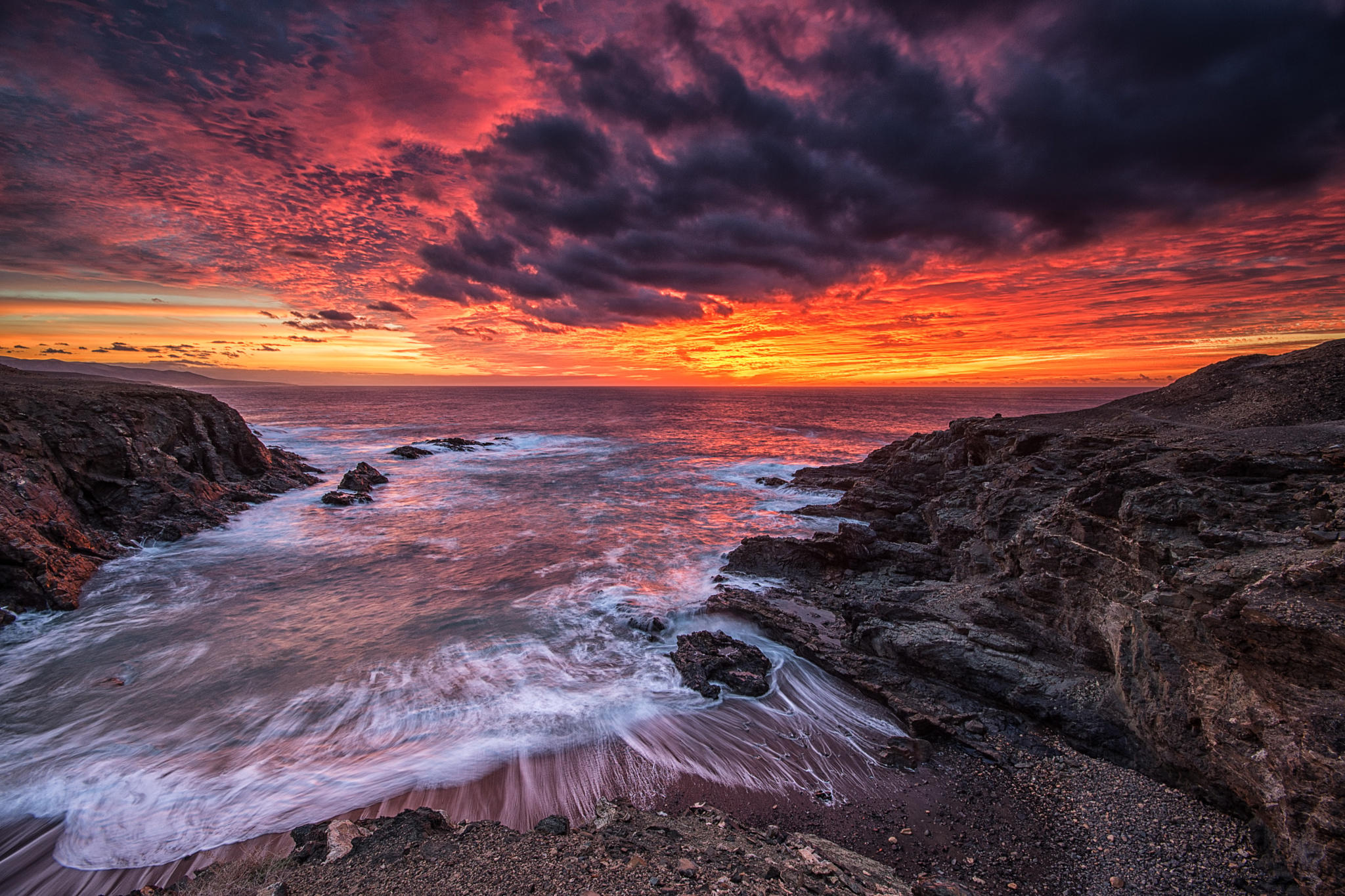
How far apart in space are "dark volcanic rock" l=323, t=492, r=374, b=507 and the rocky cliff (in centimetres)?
1969

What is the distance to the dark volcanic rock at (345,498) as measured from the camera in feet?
75.6

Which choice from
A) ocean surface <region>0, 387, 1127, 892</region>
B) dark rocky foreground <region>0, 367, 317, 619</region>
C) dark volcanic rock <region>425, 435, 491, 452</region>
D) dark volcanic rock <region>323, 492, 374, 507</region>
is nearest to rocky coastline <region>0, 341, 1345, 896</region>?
dark rocky foreground <region>0, 367, 317, 619</region>

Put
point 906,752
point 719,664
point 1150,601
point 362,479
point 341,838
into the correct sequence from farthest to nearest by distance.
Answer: point 362,479
point 719,664
point 906,752
point 1150,601
point 341,838

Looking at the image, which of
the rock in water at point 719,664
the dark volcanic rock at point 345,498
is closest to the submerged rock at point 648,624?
the rock in water at point 719,664

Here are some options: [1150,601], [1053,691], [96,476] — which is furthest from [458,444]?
[1150,601]

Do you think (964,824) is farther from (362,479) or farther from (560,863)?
(362,479)

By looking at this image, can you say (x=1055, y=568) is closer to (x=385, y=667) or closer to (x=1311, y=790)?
(x=1311, y=790)

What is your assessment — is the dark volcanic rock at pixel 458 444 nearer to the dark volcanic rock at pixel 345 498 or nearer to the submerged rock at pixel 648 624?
the dark volcanic rock at pixel 345 498

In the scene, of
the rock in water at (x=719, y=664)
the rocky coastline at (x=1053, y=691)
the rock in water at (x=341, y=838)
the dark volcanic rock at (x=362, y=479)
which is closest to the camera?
the rocky coastline at (x=1053, y=691)

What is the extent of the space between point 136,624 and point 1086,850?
18.5 m

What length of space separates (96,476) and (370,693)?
15.9m

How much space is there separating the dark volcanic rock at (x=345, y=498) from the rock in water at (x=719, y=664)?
20.3 m

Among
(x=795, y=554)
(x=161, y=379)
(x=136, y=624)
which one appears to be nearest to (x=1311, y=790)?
→ (x=795, y=554)

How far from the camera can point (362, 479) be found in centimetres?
2619
